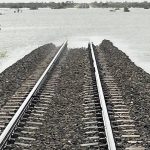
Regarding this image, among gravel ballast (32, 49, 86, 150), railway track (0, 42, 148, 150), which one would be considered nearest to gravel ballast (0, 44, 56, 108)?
railway track (0, 42, 148, 150)

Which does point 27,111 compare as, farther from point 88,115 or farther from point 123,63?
point 123,63

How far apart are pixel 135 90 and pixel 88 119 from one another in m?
3.58

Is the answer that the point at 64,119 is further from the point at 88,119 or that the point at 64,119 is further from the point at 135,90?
the point at 135,90

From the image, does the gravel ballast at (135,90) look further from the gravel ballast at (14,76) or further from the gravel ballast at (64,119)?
the gravel ballast at (14,76)

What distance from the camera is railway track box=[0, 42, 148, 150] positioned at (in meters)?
8.30

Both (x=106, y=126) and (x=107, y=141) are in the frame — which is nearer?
(x=107, y=141)

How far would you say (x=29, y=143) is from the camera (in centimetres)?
848

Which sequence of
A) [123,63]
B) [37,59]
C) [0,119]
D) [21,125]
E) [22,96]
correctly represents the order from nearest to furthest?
[21,125] < [0,119] < [22,96] < [123,63] < [37,59]

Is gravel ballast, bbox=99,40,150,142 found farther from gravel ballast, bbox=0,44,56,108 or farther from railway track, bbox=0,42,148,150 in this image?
gravel ballast, bbox=0,44,56,108

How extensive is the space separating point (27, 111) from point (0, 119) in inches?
30.1

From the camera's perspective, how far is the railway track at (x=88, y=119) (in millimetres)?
8305

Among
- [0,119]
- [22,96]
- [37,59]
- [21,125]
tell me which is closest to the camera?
[21,125]

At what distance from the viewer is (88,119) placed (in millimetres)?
10055

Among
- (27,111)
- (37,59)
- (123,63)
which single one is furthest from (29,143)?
(37,59)
